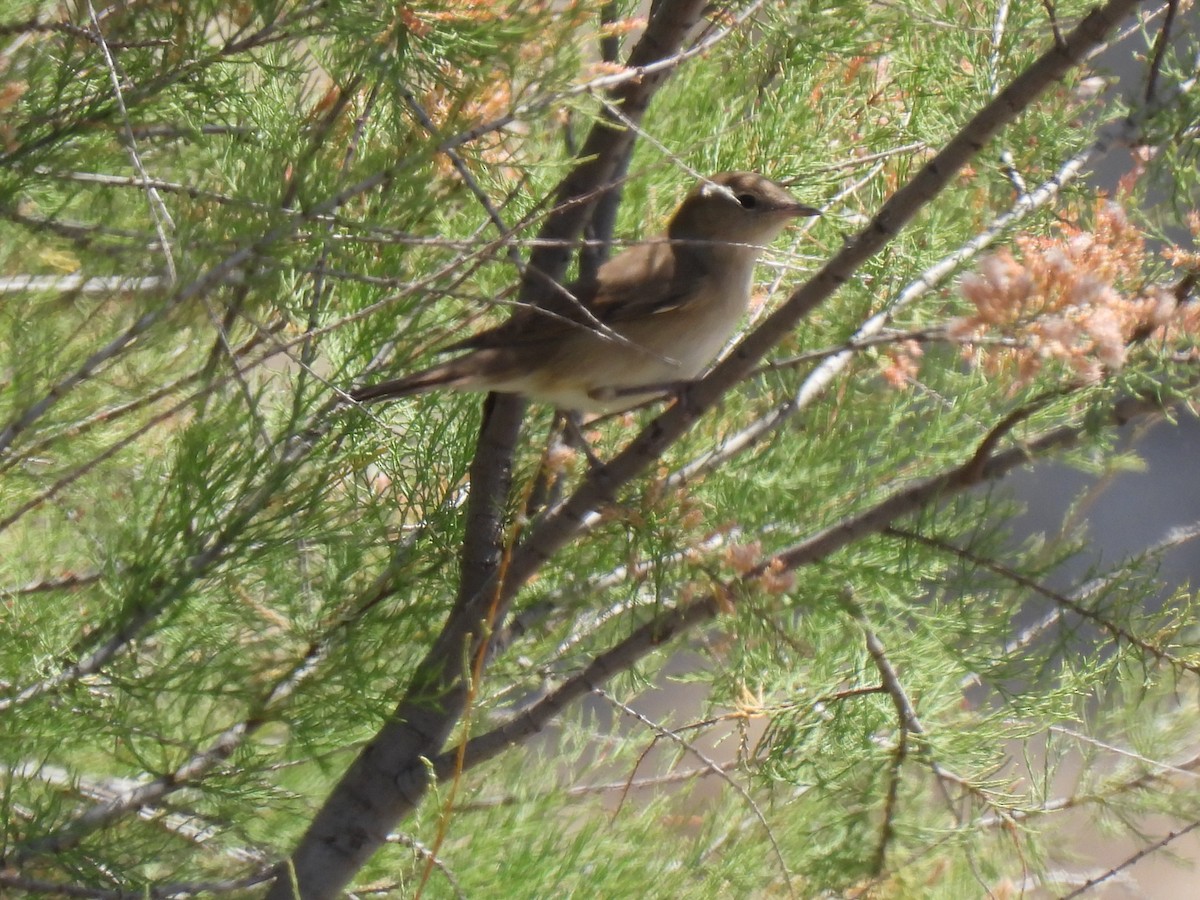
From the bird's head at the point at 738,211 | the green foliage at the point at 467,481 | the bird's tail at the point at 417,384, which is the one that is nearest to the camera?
the green foliage at the point at 467,481

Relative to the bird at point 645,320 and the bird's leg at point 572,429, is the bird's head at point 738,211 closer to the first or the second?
the bird at point 645,320

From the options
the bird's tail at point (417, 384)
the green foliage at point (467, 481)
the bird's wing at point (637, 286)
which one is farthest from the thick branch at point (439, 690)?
the bird's wing at point (637, 286)

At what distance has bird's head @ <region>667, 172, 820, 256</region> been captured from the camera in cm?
226

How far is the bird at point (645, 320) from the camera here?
209cm

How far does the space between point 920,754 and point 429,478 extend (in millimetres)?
865

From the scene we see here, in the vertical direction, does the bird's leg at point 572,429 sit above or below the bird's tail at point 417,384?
below

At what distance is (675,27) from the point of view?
5.57 feet

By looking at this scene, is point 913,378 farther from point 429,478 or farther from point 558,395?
point 429,478

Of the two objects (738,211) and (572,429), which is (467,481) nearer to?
(572,429)

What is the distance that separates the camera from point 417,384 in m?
1.96

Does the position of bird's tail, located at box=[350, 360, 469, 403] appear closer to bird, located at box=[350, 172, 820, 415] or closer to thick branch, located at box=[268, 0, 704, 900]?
bird, located at box=[350, 172, 820, 415]

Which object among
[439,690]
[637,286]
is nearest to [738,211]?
[637,286]

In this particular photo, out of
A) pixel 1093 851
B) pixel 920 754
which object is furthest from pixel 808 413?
pixel 1093 851

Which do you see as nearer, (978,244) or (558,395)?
(978,244)
